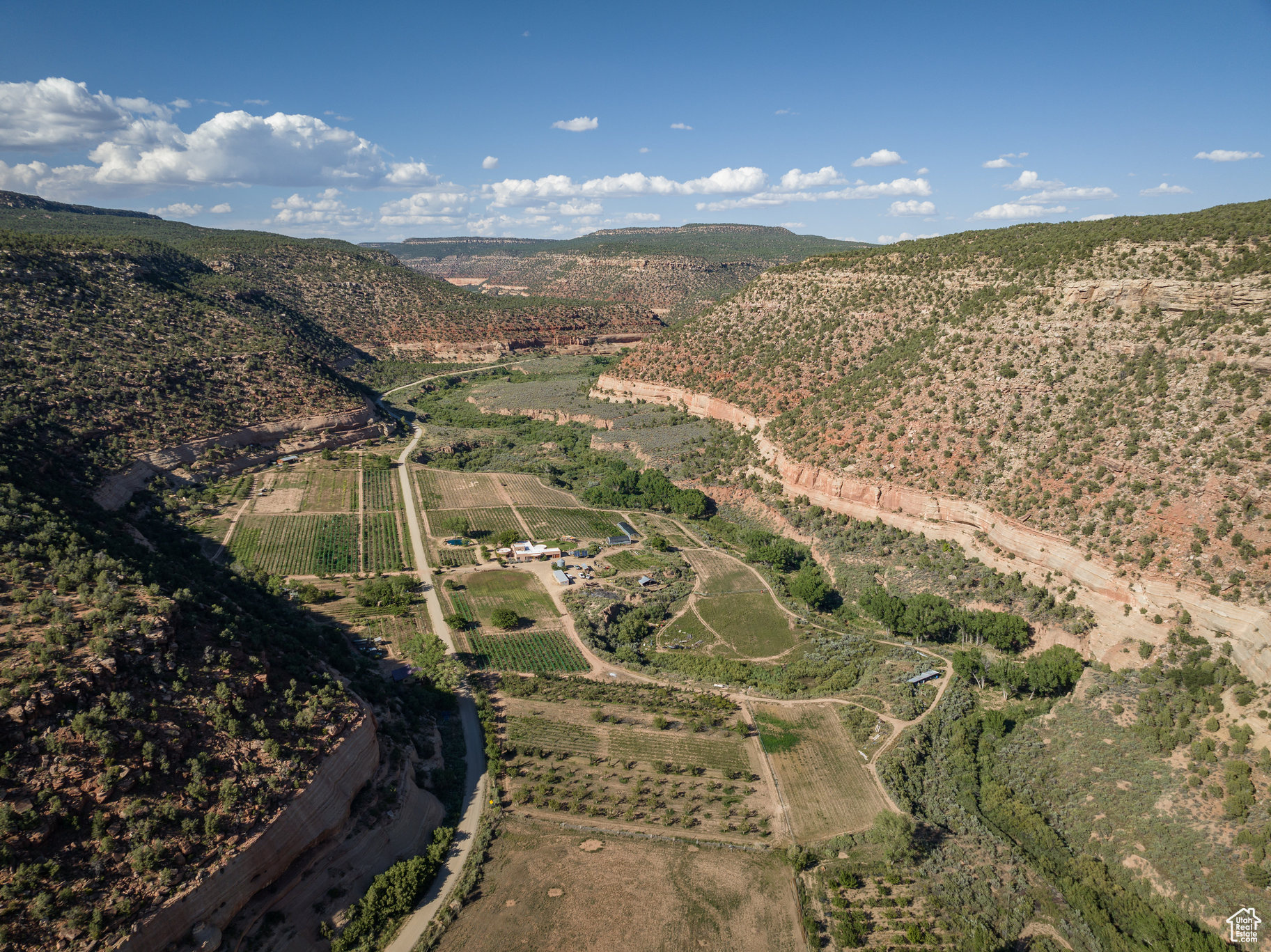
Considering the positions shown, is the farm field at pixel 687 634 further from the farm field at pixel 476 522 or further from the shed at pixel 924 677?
the farm field at pixel 476 522

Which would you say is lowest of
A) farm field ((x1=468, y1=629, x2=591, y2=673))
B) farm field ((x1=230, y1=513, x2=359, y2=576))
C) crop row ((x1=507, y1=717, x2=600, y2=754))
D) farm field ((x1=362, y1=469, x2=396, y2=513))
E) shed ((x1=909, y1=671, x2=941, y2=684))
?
crop row ((x1=507, y1=717, x2=600, y2=754))

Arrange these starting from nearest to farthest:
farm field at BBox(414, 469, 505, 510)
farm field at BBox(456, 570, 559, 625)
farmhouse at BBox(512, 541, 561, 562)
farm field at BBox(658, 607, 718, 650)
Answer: farm field at BBox(658, 607, 718, 650)
farm field at BBox(456, 570, 559, 625)
farmhouse at BBox(512, 541, 561, 562)
farm field at BBox(414, 469, 505, 510)

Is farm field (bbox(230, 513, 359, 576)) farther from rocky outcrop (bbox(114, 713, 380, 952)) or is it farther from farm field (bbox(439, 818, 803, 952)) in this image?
farm field (bbox(439, 818, 803, 952))

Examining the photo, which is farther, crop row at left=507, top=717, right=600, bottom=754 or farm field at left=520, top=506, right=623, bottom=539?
farm field at left=520, top=506, right=623, bottom=539

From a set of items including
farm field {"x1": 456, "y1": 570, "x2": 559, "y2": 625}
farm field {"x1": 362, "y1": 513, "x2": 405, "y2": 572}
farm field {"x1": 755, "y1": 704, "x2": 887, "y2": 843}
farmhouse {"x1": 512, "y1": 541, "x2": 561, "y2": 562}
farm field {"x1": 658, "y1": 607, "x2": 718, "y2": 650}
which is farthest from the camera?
farmhouse {"x1": 512, "y1": 541, "x2": 561, "y2": 562}

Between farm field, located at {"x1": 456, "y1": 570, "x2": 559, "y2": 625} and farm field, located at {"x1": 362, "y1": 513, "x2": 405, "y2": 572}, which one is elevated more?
farm field, located at {"x1": 362, "y1": 513, "x2": 405, "y2": 572}

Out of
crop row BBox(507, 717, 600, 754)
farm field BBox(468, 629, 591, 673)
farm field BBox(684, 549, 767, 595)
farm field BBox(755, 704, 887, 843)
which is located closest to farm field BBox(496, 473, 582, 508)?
farm field BBox(684, 549, 767, 595)
